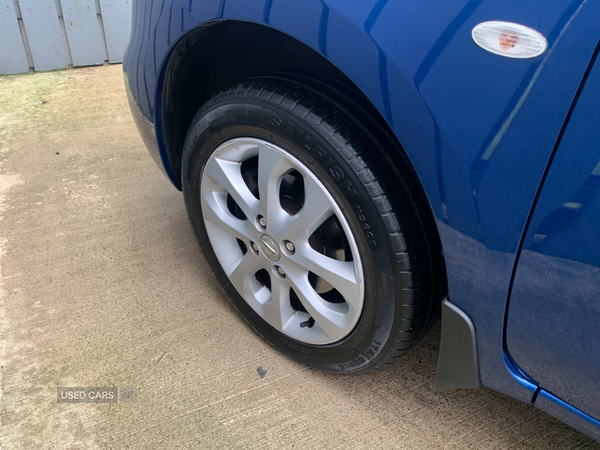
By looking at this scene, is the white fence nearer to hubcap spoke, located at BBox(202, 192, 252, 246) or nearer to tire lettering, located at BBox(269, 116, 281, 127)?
hubcap spoke, located at BBox(202, 192, 252, 246)

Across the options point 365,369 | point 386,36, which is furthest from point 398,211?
point 365,369

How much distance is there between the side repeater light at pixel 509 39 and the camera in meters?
0.74

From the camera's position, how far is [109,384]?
1479mm

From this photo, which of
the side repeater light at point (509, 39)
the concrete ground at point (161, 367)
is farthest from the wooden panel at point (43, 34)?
the side repeater light at point (509, 39)

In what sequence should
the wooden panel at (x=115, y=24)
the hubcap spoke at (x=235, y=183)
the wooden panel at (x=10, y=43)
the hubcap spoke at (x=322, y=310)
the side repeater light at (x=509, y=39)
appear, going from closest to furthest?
the side repeater light at (x=509, y=39) → the hubcap spoke at (x=322, y=310) → the hubcap spoke at (x=235, y=183) → the wooden panel at (x=10, y=43) → the wooden panel at (x=115, y=24)

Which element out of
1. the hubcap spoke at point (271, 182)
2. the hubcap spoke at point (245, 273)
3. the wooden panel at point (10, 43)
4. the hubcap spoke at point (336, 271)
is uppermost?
the hubcap spoke at point (271, 182)

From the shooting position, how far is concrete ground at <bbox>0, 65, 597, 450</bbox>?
1.34 metres

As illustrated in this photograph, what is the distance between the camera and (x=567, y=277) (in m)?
0.83

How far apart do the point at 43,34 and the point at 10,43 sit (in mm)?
286

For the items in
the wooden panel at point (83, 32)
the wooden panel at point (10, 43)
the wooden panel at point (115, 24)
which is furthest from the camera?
the wooden panel at point (115, 24)

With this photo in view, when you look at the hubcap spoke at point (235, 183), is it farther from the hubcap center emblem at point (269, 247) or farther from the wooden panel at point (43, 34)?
Result: the wooden panel at point (43, 34)

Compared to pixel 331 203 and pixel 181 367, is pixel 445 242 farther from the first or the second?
pixel 181 367

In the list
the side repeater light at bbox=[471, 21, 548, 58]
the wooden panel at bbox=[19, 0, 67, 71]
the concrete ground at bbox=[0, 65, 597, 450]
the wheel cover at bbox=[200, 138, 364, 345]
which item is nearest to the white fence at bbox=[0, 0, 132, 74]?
the wooden panel at bbox=[19, 0, 67, 71]

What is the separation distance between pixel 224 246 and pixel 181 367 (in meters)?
0.43
